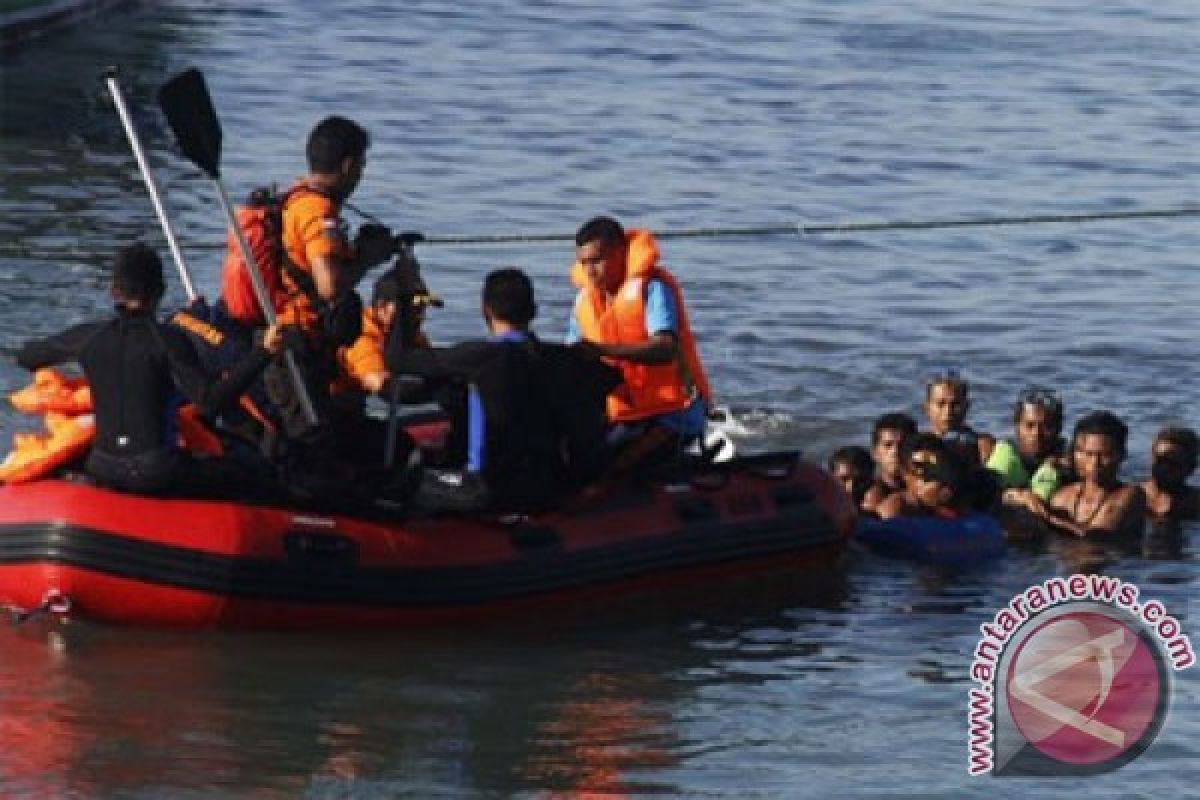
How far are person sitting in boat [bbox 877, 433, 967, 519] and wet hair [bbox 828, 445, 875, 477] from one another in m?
0.19

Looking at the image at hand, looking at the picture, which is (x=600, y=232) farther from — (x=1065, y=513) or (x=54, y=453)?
(x=1065, y=513)

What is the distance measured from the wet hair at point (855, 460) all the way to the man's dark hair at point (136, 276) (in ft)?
11.6

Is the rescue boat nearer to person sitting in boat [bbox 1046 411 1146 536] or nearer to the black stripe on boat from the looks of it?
the black stripe on boat

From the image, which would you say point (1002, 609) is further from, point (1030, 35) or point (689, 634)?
point (1030, 35)

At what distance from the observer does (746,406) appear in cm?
1577

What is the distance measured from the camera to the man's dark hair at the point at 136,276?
10.9 m

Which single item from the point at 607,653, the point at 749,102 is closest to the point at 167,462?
the point at 607,653

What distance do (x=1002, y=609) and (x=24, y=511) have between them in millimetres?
Result: 3751

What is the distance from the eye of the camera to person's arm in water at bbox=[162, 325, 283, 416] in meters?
10.7

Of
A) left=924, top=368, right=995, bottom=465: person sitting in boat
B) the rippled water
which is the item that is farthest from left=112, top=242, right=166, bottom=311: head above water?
left=924, top=368, right=995, bottom=465: person sitting in boat

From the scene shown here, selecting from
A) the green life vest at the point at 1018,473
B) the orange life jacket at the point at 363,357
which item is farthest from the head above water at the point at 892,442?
the orange life jacket at the point at 363,357

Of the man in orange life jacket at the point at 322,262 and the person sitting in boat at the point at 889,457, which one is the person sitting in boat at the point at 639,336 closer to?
the man in orange life jacket at the point at 322,262

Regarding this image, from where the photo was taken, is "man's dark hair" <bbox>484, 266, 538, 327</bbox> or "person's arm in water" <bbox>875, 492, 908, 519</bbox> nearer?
"man's dark hair" <bbox>484, 266, 538, 327</bbox>

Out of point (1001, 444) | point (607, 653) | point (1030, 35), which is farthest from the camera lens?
point (1030, 35)
